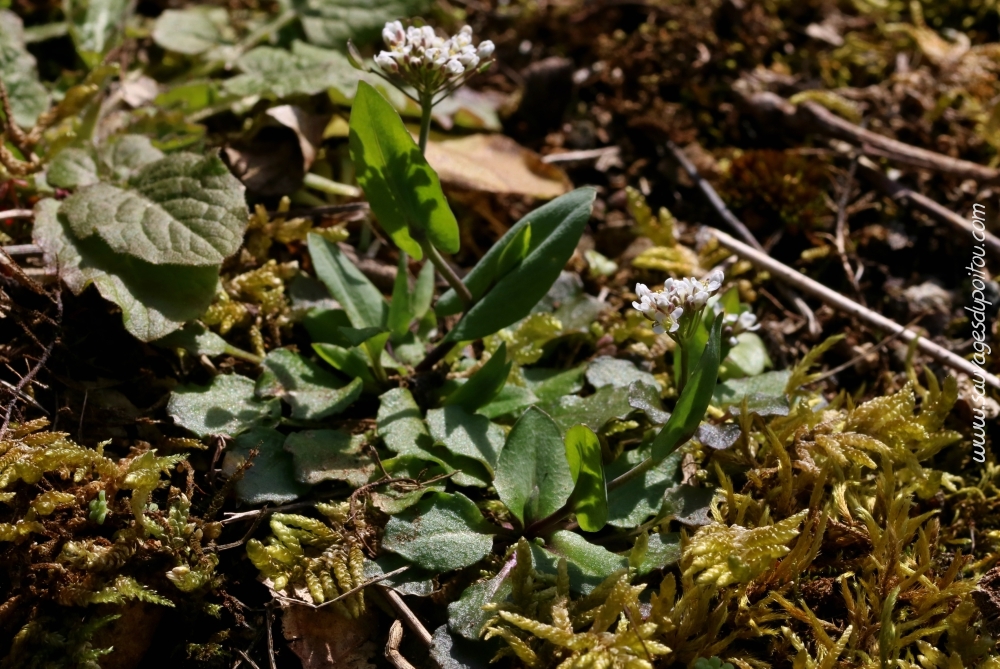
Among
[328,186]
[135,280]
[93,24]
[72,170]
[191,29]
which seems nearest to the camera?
[135,280]

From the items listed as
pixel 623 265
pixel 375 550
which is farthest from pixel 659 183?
pixel 375 550

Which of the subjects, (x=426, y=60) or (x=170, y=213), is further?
(x=170, y=213)

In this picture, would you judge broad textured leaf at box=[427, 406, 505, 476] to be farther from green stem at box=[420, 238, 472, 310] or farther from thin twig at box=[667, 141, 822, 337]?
thin twig at box=[667, 141, 822, 337]

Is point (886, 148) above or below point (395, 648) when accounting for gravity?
above

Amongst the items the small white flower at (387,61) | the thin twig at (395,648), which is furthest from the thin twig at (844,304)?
the thin twig at (395,648)

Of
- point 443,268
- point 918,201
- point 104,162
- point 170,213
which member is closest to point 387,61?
point 443,268

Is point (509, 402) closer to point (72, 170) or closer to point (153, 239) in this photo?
point (153, 239)

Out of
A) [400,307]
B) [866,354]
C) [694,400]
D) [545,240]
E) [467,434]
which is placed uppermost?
[545,240]

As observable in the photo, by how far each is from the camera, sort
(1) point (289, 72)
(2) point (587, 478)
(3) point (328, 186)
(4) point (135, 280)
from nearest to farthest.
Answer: (2) point (587, 478)
(4) point (135, 280)
(3) point (328, 186)
(1) point (289, 72)
